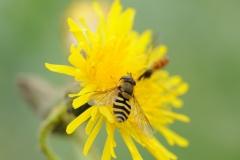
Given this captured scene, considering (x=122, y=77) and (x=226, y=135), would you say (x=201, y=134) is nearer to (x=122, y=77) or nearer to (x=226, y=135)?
(x=226, y=135)

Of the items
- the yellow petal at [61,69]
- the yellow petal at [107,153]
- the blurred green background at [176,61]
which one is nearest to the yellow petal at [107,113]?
the yellow petal at [107,153]

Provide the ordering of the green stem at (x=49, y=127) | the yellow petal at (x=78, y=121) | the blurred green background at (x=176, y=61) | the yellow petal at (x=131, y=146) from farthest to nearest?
the blurred green background at (x=176, y=61) → the green stem at (x=49, y=127) → the yellow petal at (x=131, y=146) → the yellow petal at (x=78, y=121)

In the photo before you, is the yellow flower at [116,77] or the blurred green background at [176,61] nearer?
the yellow flower at [116,77]

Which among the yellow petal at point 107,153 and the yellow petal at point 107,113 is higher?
the yellow petal at point 107,113

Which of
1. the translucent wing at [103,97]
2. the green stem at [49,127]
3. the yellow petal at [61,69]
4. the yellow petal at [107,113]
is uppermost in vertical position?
the yellow petal at [61,69]

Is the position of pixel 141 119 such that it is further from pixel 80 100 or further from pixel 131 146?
pixel 80 100

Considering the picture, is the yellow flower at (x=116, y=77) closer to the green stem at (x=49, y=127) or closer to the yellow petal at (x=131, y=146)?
the yellow petal at (x=131, y=146)
